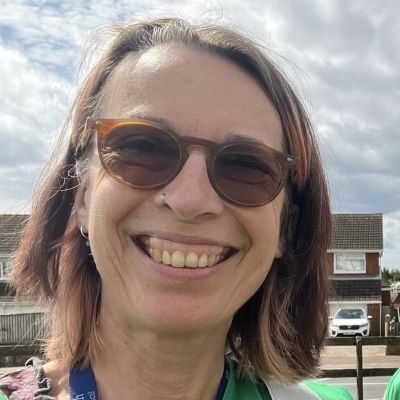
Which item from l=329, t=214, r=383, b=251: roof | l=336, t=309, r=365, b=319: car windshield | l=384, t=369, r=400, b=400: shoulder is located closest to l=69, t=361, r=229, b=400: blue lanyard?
l=384, t=369, r=400, b=400: shoulder

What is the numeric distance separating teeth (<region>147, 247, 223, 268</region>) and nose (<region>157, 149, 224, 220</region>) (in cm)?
11

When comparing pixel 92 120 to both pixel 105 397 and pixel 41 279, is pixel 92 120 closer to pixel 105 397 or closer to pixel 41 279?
pixel 41 279

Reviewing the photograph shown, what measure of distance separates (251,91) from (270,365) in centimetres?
98

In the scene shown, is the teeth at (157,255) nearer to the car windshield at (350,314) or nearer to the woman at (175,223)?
the woman at (175,223)

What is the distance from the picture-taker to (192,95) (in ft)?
5.88

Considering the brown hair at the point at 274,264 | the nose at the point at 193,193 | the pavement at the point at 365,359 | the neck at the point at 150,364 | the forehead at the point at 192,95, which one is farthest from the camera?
the pavement at the point at 365,359

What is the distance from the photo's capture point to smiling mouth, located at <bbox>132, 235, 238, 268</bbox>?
5.70 ft

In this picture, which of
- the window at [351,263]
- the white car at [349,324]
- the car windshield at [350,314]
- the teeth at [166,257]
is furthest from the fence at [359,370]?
the window at [351,263]

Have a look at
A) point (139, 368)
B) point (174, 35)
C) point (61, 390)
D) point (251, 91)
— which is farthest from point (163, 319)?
point (174, 35)

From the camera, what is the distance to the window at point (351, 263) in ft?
119

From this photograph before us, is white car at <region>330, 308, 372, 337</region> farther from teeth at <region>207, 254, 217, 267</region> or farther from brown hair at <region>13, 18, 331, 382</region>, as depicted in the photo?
teeth at <region>207, 254, 217, 267</region>

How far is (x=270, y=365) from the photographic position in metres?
2.27

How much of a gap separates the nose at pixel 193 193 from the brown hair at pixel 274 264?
39cm

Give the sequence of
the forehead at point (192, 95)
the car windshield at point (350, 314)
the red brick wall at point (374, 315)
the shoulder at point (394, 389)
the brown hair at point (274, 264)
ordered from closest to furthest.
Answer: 1. the forehead at point (192, 95)
2. the brown hair at point (274, 264)
3. the shoulder at point (394, 389)
4. the car windshield at point (350, 314)
5. the red brick wall at point (374, 315)
